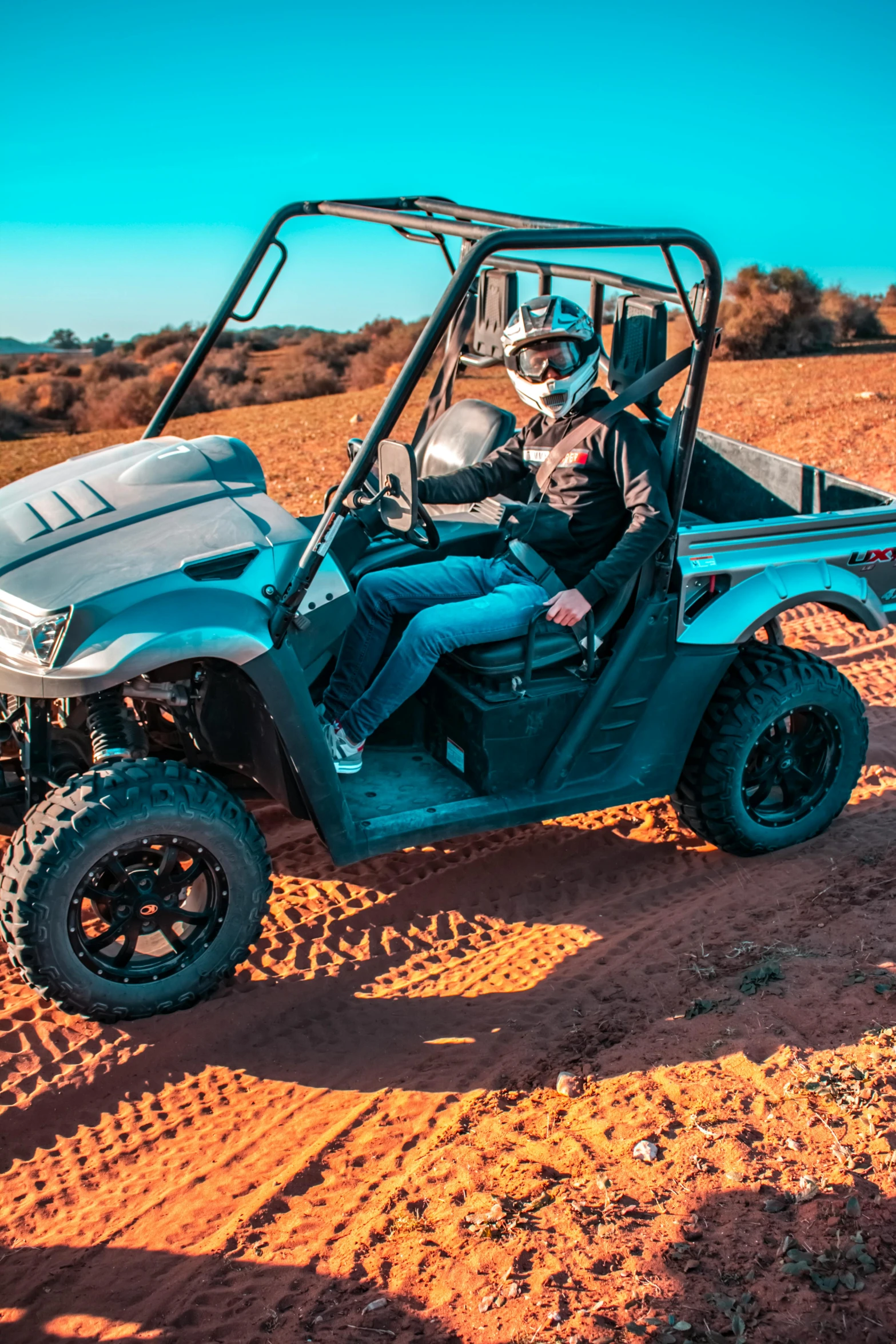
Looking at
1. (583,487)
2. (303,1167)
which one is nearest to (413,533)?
(583,487)

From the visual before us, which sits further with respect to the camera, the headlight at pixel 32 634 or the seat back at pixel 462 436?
the seat back at pixel 462 436

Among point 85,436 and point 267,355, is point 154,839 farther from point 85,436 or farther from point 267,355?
point 267,355

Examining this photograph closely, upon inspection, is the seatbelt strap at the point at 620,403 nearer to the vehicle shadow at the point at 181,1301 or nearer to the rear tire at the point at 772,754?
the rear tire at the point at 772,754

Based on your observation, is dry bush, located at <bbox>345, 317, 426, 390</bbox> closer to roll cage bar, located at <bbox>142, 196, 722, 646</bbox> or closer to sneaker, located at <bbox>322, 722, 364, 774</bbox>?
roll cage bar, located at <bbox>142, 196, 722, 646</bbox>

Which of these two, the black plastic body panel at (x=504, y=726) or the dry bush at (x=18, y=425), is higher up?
the dry bush at (x=18, y=425)

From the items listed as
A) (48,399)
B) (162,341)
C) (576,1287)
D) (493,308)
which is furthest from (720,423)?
(162,341)

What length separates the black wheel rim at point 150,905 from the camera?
3352mm

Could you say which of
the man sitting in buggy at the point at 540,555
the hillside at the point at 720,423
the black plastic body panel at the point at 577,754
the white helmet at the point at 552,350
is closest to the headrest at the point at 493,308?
the man sitting in buggy at the point at 540,555

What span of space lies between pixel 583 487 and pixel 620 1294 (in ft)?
8.87

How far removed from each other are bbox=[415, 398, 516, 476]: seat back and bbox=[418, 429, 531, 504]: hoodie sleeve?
328mm

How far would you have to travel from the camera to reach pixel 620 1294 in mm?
2488

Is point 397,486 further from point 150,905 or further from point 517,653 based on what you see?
point 150,905

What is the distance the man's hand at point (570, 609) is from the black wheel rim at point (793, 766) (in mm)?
1121

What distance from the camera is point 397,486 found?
3461 millimetres
